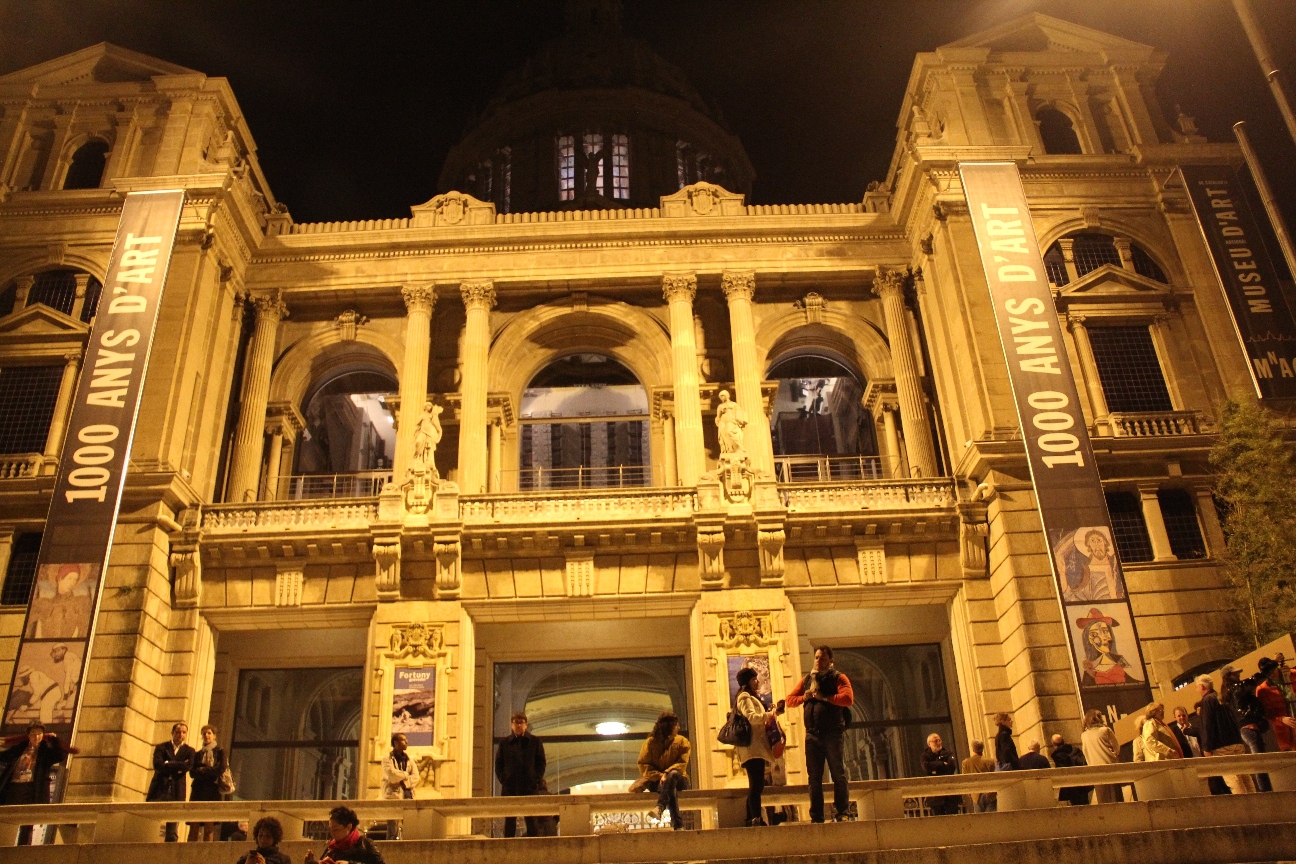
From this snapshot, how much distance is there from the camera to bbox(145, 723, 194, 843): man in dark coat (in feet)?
52.7

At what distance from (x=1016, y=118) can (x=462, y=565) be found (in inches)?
774

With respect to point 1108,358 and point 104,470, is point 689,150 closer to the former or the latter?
point 1108,358

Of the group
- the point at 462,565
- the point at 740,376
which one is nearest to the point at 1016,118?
the point at 740,376

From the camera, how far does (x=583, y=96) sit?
167 feet

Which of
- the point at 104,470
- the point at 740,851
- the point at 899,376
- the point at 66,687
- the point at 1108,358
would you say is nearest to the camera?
the point at 740,851

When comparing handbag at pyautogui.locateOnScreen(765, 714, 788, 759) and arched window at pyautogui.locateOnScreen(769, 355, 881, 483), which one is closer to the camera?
handbag at pyautogui.locateOnScreen(765, 714, 788, 759)

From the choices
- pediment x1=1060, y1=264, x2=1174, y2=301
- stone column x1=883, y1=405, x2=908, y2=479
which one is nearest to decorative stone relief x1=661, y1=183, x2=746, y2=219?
stone column x1=883, y1=405, x2=908, y2=479

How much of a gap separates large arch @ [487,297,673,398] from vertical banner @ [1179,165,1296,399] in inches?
568

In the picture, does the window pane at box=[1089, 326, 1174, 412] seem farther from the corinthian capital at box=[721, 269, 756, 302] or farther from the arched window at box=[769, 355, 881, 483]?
the corinthian capital at box=[721, 269, 756, 302]

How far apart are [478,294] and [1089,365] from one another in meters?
16.2

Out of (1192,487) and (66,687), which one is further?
(1192,487)

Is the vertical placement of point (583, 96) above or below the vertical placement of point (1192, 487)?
above

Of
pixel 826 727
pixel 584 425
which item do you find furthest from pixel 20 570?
pixel 826 727

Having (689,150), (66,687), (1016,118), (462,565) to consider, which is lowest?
(66,687)
